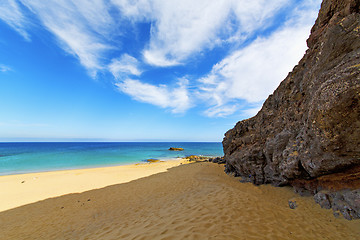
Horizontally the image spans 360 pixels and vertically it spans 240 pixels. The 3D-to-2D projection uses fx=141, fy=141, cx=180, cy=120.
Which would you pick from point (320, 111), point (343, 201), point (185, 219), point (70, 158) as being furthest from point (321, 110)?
point (70, 158)

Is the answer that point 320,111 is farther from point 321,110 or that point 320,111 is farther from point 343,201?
point 343,201

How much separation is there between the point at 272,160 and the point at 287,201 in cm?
232

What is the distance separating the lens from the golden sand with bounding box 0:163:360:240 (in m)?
4.52

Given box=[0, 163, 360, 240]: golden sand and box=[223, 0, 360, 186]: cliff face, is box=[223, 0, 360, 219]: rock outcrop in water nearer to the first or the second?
box=[223, 0, 360, 186]: cliff face

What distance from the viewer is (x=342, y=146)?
4.68 m

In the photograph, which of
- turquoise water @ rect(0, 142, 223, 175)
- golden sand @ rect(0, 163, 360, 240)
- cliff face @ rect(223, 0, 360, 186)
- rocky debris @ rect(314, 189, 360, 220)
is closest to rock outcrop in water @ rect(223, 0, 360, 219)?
cliff face @ rect(223, 0, 360, 186)

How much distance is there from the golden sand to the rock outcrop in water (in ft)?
5.12

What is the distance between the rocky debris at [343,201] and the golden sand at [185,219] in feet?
0.82

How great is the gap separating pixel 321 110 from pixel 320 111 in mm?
51

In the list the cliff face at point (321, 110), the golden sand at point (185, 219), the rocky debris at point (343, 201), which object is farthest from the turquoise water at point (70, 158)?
the rocky debris at point (343, 201)

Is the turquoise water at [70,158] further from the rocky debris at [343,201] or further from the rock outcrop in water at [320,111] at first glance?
the rocky debris at [343,201]

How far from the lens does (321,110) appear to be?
196 inches

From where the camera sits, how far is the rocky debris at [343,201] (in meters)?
4.64

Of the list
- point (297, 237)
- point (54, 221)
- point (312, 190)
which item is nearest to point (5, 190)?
point (54, 221)
